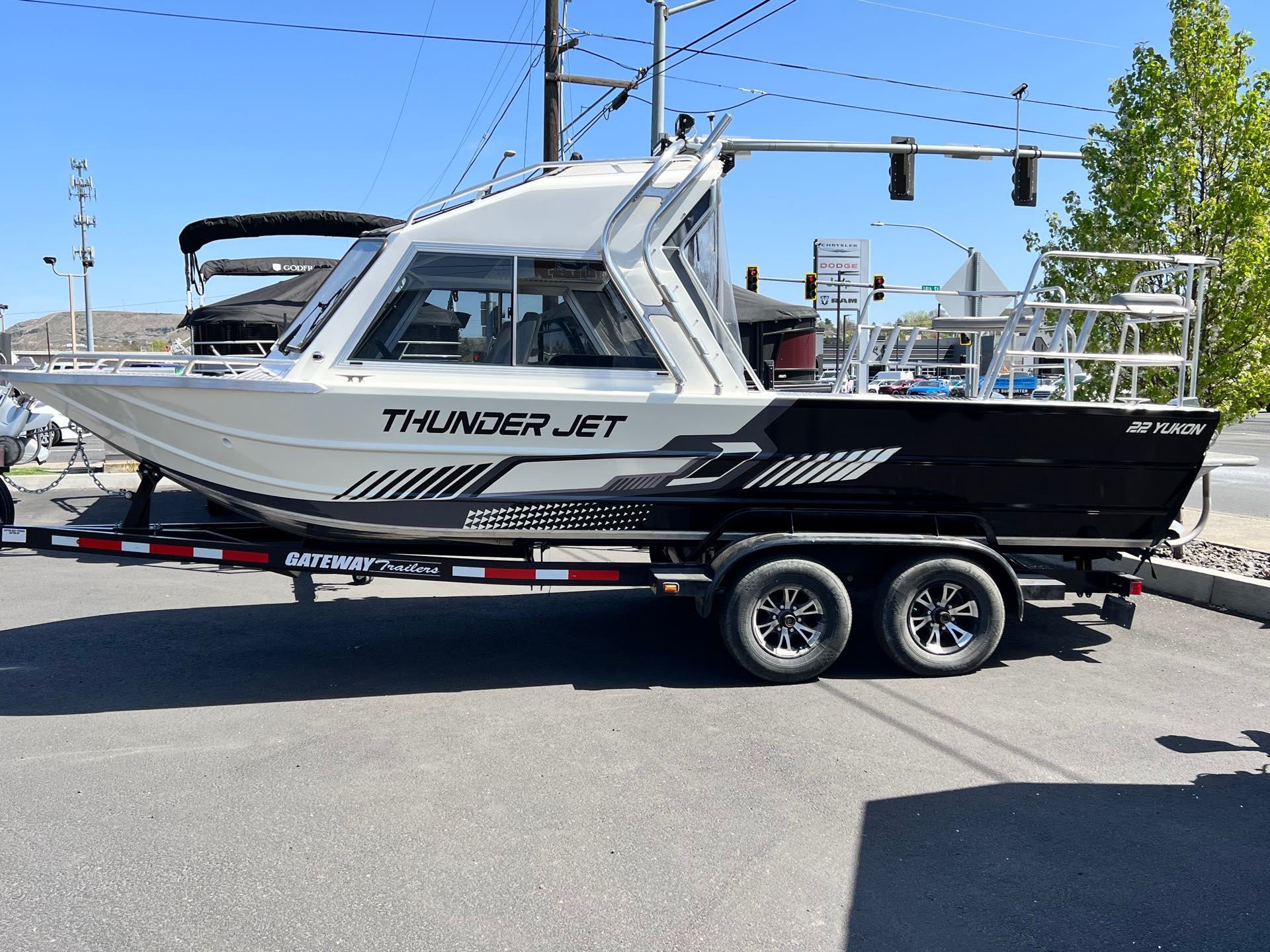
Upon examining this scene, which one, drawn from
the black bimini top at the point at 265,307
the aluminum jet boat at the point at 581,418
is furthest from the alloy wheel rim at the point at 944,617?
the black bimini top at the point at 265,307

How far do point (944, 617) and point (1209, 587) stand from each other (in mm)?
2990

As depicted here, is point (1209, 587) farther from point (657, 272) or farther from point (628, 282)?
point (628, 282)

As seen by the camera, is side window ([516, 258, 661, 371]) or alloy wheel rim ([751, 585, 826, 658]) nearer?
side window ([516, 258, 661, 371])

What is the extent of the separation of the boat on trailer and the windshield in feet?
0.35

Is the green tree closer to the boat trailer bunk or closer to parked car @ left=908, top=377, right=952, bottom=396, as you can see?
parked car @ left=908, top=377, right=952, bottom=396

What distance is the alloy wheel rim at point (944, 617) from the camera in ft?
19.2

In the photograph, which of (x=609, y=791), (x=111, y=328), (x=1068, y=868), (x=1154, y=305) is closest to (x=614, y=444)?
(x=609, y=791)

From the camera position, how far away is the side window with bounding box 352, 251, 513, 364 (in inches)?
209

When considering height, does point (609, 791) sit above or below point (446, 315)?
below

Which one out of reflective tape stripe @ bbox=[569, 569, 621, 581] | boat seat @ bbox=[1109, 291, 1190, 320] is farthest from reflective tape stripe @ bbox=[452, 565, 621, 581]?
boat seat @ bbox=[1109, 291, 1190, 320]

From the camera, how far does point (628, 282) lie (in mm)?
5512

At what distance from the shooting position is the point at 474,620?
707 centimetres

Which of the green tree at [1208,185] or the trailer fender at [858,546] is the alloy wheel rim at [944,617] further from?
the green tree at [1208,185]

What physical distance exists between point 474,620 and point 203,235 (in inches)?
321
